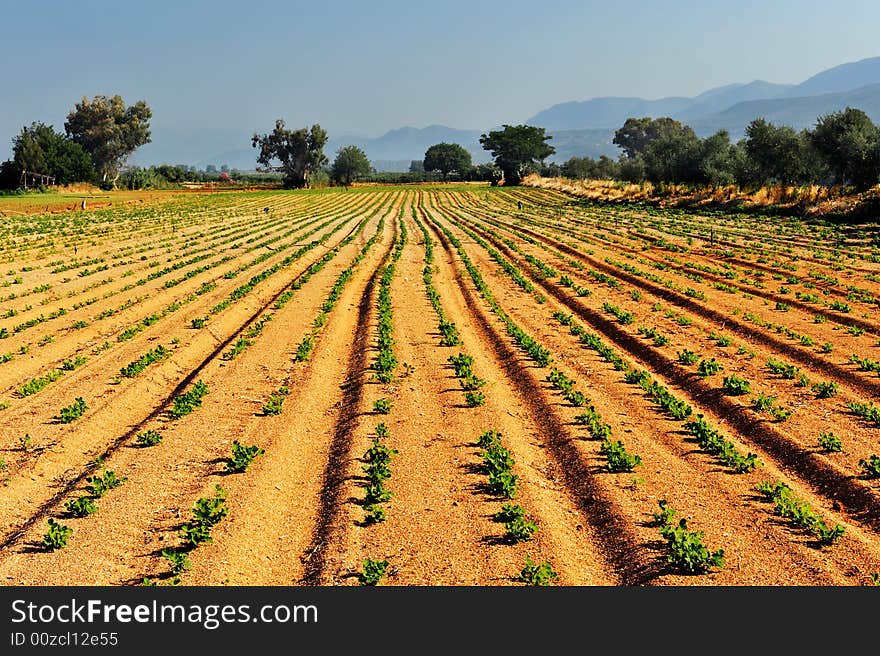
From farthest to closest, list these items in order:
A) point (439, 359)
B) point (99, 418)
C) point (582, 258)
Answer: point (582, 258), point (439, 359), point (99, 418)

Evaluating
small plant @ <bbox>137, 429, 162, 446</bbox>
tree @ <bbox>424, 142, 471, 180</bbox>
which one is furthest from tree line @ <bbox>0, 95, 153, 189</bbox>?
small plant @ <bbox>137, 429, 162, 446</bbox>

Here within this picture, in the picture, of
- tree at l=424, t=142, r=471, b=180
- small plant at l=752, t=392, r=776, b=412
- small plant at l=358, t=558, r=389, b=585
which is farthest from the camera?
tree at l=424, t=142, r=471, b=180

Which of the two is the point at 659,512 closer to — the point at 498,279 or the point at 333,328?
the point at 333,328

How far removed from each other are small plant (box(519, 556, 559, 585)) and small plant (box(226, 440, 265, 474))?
418 centimetres

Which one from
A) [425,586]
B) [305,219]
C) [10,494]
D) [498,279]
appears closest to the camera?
[425,586]

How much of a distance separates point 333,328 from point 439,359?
3.80 meters

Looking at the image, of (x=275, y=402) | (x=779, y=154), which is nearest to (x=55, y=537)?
(x=275, y=402)

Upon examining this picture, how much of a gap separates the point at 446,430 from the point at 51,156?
317ft

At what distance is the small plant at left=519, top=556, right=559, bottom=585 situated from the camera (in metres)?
6.73

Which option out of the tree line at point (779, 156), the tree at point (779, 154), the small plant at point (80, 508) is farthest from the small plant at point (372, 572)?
the tree at point (779, 154)

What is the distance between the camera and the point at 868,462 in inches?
357

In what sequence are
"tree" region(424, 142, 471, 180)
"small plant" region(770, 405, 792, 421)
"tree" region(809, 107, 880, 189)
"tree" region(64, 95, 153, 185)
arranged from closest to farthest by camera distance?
"small plant" region(770, 405, 792, 421) < "tree" region(809, 107, 880, 189) < "tree" region(64, 95, 153, 185) < "tree" region(424, 142, 471, 180)

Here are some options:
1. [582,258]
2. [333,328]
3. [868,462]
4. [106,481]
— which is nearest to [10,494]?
[106,481]

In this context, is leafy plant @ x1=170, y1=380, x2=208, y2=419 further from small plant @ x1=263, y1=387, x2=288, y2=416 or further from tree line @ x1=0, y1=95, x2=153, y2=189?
tree line @ x1=0, y1=95, x2=153, y2=189
